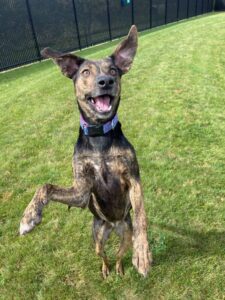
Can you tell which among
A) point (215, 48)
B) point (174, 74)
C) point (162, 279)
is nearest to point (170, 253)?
point (162, 279)

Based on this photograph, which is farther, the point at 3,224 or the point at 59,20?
the point at 59,20

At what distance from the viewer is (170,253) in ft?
18.1

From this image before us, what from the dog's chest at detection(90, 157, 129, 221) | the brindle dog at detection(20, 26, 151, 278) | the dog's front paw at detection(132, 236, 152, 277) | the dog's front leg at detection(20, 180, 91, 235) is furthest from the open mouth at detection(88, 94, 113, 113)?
the dog's front paw at detection(132, 236, 152, 277)

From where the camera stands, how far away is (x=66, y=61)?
15.0 feet

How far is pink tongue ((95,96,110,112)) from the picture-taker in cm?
422

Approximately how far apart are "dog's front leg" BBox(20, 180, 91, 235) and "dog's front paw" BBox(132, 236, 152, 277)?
80cm

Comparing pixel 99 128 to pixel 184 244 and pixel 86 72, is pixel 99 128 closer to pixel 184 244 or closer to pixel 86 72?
pixel 86 72

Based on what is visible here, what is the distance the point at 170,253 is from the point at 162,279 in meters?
0.48

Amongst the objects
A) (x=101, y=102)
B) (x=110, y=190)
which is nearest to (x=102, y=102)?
(x=101, y=102)

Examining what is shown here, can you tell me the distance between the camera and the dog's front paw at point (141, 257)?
377 centimetres

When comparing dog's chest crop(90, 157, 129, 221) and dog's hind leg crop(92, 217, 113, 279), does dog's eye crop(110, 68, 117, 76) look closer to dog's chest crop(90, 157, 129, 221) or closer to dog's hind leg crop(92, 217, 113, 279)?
dog's chest crop(90, 157, 129, 221)

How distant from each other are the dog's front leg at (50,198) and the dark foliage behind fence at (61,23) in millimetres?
15627

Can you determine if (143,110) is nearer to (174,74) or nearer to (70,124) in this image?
(70,124)

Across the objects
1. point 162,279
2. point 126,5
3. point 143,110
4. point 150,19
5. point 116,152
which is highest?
point 116,152
